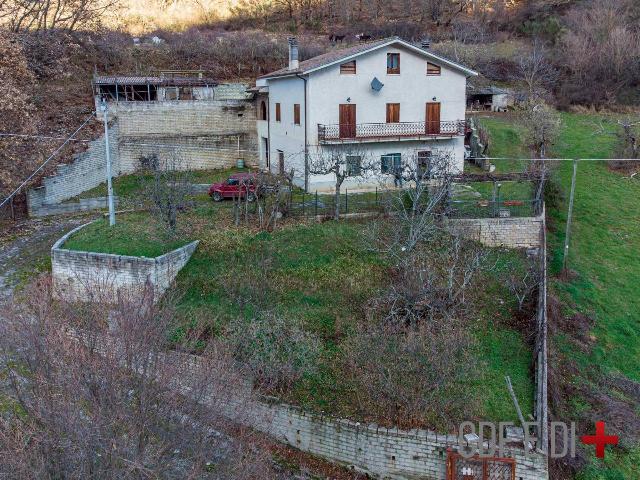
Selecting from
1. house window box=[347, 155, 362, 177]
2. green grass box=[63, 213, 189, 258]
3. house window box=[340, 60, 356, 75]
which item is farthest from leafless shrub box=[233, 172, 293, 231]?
house window box=[340, 60, 356, 75]

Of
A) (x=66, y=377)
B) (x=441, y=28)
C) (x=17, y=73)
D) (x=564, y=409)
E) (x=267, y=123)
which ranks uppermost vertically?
(x=441, y=28)

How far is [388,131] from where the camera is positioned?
27.4 meters

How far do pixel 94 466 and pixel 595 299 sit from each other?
16.9 m

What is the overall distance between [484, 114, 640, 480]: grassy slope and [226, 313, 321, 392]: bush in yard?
6564 millimetres

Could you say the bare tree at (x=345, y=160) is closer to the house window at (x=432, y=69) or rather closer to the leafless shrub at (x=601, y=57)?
the house window at (x=432, y=69)

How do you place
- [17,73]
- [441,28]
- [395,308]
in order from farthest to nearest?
[441,28] → [17,73] → [395,308]

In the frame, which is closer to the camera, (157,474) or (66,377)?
(157,474)

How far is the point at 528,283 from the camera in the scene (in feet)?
61.3

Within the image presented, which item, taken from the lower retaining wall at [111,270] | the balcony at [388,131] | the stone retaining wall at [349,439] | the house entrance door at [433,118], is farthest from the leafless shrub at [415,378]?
the house entrance door at [433,118]

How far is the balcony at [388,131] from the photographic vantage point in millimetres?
26625

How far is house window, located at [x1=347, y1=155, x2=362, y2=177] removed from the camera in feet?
80.1

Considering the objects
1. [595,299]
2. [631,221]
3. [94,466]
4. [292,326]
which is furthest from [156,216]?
[631,221]

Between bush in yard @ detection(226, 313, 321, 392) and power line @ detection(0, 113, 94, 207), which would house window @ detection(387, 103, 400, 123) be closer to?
power line @ detection(0, 113, 94, 207)

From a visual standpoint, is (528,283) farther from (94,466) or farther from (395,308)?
(94,466)
